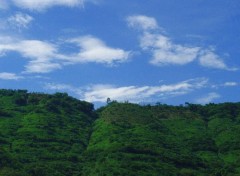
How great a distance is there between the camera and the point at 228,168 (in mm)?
170625

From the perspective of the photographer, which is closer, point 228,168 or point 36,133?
point 228,168

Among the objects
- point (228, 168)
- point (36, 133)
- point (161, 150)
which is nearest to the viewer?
point (228, 168)

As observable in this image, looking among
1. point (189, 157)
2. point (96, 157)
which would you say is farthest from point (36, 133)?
point (189, 157)

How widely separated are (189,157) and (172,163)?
10.1 meters

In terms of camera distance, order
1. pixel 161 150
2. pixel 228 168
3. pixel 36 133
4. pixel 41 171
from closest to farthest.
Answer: pixel 41 171
pixel 228 168
pixel 161 150
pixel 36 133

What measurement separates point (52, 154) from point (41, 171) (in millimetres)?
26177

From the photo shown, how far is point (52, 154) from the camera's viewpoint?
177 m

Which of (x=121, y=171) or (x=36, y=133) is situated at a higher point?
(x=36, y=133)

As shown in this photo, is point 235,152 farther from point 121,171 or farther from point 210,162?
point 121,171

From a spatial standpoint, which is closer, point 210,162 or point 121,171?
point 121,171

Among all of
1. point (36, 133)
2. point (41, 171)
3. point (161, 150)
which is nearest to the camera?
point (41, 171)

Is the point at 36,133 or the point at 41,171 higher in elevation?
the point at 36,133

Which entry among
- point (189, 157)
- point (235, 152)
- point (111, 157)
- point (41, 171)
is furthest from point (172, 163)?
point (41, 171)

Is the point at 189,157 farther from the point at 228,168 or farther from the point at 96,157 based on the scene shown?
the point at 96,157
